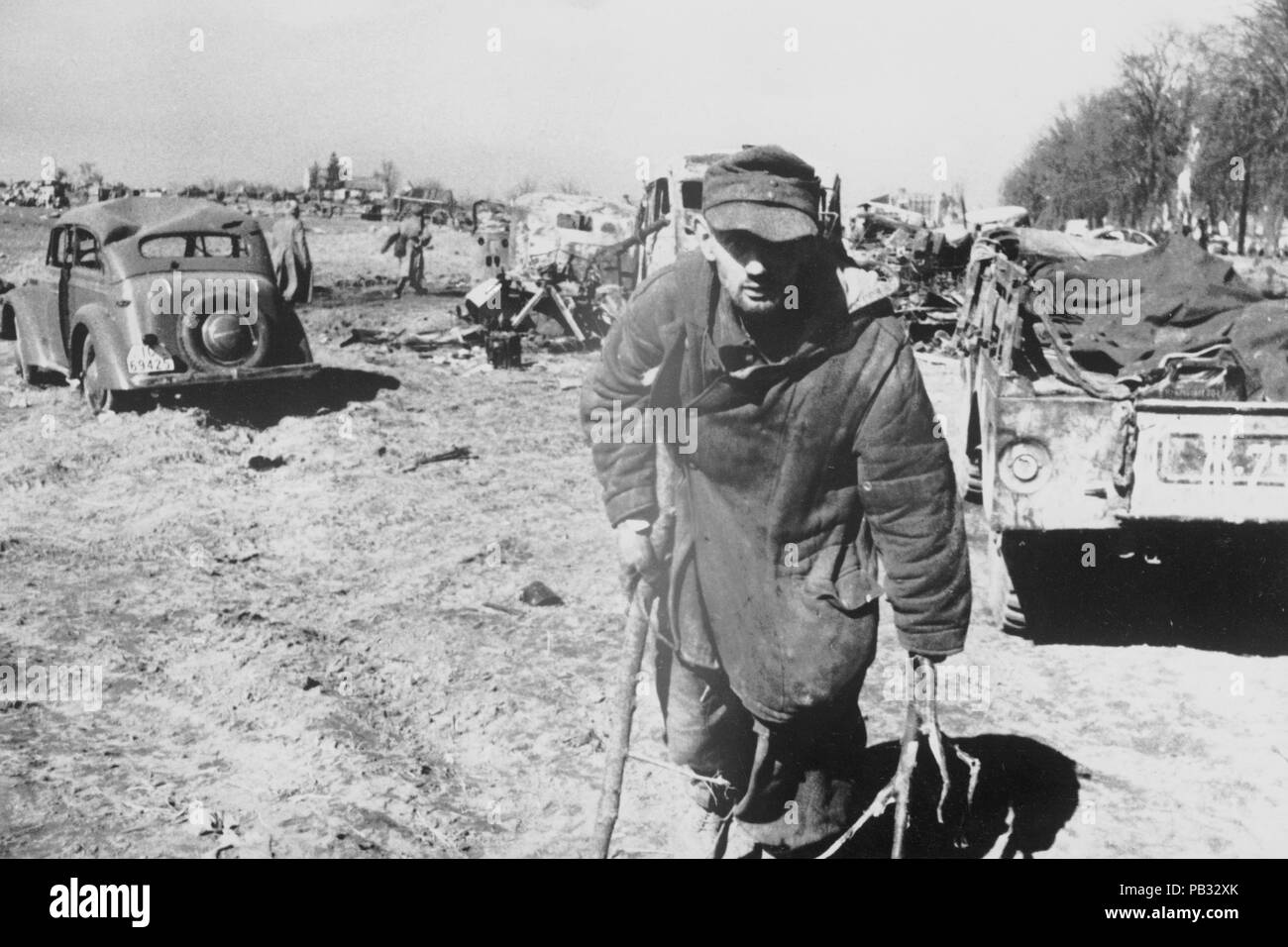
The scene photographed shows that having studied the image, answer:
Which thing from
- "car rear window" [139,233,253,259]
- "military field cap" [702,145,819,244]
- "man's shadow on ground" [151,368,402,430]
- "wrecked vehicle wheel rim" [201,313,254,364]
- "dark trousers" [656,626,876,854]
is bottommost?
"dark trousers" [656,626,876,854]

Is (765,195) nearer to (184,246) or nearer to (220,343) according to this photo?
(220,343)

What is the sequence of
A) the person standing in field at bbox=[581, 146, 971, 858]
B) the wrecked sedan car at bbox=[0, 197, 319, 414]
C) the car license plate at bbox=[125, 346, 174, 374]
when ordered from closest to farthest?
the person standing in field at bbox=[581, 146, 971, 858], the car license plate at bbox=[125, 346, 174, 374], the wrecked sedan car at bbox=[0, 197, 319, 414]

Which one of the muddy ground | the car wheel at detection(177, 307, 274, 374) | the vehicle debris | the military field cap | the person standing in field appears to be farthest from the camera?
the car wheel at detection(177, 307, 274, 374)

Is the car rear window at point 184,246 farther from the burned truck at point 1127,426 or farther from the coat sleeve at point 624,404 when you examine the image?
the coat sleeve at point 624,404

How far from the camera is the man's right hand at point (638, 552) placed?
3082 millimetres

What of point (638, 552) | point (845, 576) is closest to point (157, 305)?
point (638, 552)

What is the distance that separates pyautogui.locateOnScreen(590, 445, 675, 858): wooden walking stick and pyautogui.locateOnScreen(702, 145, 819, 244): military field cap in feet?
2.61

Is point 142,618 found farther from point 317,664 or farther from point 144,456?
point 144,456

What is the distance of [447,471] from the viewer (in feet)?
27.2

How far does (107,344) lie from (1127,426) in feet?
25.9

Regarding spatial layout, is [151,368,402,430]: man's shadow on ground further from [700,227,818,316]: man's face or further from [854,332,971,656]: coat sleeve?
[854,332,971,656]: coat sleeve

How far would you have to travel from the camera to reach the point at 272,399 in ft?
33.1

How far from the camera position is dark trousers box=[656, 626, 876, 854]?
295cm

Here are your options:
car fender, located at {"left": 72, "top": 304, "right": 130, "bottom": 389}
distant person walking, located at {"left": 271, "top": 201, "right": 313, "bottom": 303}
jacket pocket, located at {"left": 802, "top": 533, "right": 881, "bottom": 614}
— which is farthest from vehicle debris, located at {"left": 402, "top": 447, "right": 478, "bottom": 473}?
jacket pocket, located at {"left": 802, "top": 533, "right": 881, "bottom": 614}
